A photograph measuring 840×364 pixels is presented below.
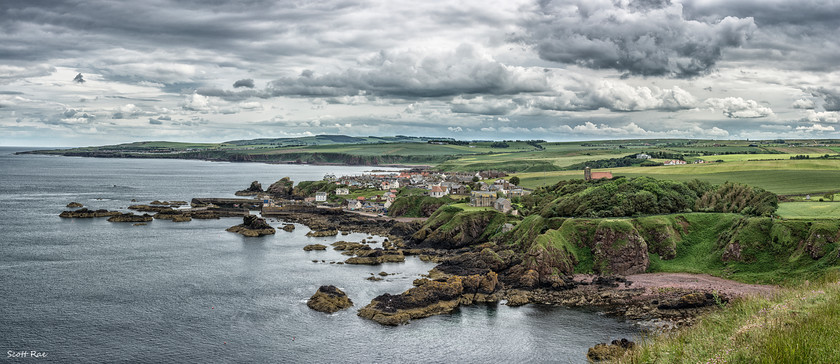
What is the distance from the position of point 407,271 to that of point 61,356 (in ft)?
134

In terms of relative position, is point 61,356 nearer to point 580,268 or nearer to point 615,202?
point 580,268

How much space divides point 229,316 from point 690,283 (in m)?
51.0

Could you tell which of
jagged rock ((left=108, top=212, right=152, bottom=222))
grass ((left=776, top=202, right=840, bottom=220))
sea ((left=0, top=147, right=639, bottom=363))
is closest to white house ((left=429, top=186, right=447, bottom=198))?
sea ((left=0, top=147, right=639, bottom=363))

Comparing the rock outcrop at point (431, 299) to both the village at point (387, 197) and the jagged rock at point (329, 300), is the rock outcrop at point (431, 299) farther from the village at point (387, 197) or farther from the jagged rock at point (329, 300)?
the village at point (387, 197)

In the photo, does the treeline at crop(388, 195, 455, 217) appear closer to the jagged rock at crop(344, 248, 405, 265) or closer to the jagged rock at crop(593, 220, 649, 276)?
the jagged rock at crop(344, 248, 405, 265)

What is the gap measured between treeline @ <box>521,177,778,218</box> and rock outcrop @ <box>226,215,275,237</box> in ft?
182

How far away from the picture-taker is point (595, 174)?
13325 cm

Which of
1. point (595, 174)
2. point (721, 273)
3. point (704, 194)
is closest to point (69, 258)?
point (721, 273)

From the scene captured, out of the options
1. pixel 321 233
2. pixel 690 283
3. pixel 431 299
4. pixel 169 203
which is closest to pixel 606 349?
pixel 431 299

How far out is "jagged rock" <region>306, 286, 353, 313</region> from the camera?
55938 mm

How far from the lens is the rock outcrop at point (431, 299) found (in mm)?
53656
